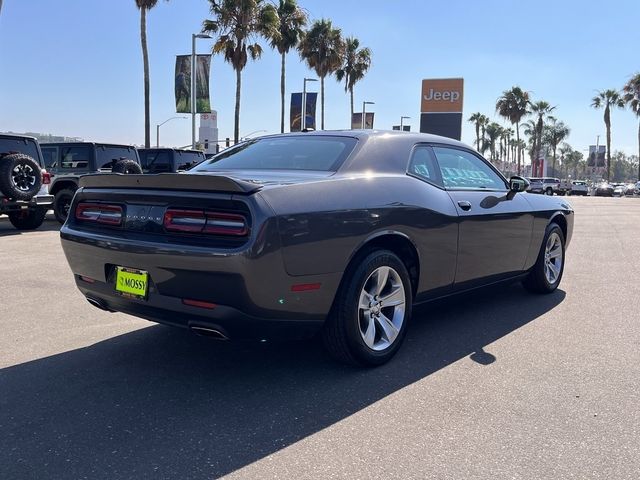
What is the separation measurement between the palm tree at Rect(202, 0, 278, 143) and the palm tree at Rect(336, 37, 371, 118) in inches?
681

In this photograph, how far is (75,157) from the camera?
1280cm

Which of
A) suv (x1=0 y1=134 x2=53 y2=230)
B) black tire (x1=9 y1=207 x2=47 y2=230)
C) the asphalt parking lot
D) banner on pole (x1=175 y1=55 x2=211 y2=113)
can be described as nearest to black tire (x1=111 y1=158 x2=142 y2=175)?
suv (x1=0 y1=134 x2=53 y2=230)

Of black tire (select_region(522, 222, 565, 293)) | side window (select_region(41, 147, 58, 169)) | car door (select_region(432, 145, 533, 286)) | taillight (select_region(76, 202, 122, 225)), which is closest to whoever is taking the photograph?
taillight (select_region(76, 202, 122, 225))

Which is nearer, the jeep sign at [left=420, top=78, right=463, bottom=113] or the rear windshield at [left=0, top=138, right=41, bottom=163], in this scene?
the rear windshield at [left=0, top=138, right=41, bottom=163]

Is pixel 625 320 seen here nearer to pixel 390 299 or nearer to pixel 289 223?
pixel 390 299

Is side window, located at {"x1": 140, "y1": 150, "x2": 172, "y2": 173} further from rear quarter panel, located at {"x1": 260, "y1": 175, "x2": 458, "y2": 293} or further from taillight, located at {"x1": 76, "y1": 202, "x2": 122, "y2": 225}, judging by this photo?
rear quarter panel, located at {"x1": 260, "y1": 175, "x2": 458, "y2": 293}

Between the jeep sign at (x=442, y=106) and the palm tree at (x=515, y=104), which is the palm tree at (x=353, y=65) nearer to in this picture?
the jeep sign at (x=442, y=106)

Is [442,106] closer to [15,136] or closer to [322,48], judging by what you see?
A: [322,48]

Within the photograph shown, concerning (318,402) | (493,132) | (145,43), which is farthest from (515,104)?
(318,402)

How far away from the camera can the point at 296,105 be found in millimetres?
38438

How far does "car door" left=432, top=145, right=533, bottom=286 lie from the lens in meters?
4.38

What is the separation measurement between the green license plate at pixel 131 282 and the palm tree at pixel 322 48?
3770 cm

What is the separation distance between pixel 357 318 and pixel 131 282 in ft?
4.48

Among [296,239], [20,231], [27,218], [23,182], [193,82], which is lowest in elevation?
[20,231]
